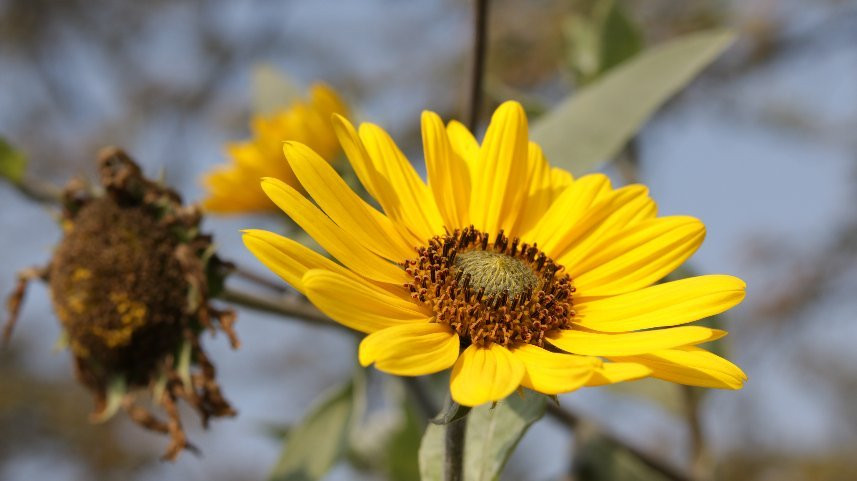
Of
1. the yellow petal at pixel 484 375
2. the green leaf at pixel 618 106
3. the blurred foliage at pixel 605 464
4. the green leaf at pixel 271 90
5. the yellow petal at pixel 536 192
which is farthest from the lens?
the green leaf at pixel 271 90

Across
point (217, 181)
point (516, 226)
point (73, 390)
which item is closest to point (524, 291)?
point (516, 226)

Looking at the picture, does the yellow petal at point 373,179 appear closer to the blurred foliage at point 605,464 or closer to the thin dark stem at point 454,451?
the thin dark stem at point 454,451

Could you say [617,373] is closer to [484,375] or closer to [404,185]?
[484,375]

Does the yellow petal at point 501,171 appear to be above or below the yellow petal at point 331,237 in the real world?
above

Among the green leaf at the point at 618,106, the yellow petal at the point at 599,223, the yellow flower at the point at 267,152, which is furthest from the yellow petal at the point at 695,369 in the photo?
the yellow flower at the point at 267,152

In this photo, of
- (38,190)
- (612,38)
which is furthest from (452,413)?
(612,38)

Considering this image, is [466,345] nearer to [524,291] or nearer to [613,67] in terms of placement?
[524,291]

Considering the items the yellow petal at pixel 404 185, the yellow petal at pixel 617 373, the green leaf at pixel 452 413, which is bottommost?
the green leaf at pixel 452 413
